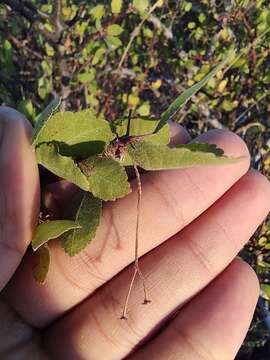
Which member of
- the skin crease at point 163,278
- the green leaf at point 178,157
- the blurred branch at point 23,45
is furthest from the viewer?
the blurred branch at point 23,45

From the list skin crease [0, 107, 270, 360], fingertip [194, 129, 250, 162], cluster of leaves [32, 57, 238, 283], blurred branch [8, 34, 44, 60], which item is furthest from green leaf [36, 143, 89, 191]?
blurred branch [8, 34, 44, 60]

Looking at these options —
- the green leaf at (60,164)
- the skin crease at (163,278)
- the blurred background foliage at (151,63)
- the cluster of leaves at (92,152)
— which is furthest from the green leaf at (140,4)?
the green leaf at (60,164)

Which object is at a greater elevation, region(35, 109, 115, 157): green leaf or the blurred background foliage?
region(35, 109, 115, 157): green leaf

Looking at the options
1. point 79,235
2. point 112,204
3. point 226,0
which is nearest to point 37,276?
point 79,235

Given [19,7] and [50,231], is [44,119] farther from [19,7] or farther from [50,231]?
[19,7]

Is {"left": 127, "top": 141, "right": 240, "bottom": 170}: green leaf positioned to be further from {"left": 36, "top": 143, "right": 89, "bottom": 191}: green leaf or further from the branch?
the branch

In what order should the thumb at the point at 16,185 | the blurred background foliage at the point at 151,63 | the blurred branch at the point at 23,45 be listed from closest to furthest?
the thumb at the point at 16,185
the blurred background foliage at the point at 151,63
the blurred branch at the point at 23,45

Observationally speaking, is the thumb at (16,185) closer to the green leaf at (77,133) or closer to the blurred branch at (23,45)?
the green leaf at (77,133)
